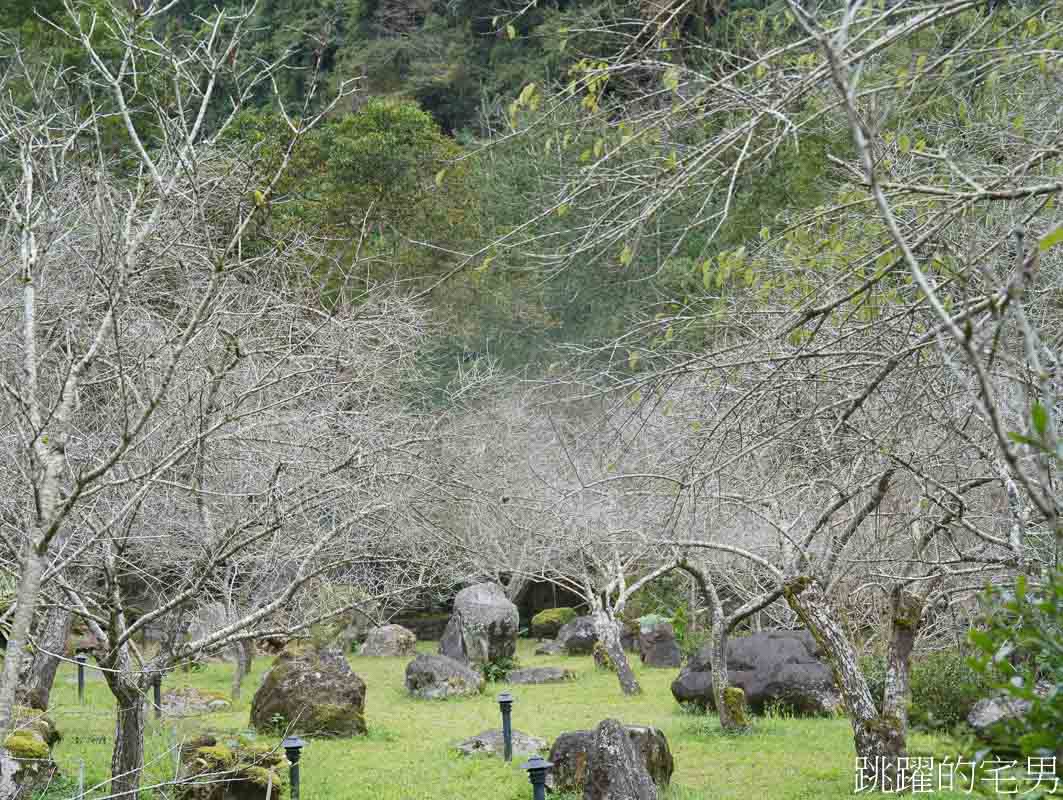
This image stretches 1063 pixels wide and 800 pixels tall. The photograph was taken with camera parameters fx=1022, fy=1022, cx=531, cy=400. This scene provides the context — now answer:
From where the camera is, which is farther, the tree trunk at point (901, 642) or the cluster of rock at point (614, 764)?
the cluster of rock at point (614, 764)

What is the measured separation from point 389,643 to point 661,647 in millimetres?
6234

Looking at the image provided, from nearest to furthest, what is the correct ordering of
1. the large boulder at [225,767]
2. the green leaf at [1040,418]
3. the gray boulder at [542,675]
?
the green leaf at [1040,418], the large boulder at [225,767], the gray boulder at [542,675]

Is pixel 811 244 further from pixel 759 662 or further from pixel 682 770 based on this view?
pixel 759 662

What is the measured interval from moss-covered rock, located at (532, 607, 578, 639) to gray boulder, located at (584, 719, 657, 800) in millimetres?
16404

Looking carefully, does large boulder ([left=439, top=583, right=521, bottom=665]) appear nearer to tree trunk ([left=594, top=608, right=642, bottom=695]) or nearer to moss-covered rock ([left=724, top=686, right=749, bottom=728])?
tree trunk ([left=594, top=608, right=642, bottom=695])

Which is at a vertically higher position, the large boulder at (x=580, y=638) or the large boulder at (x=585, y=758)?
the large boulder at (x=580, y=638)

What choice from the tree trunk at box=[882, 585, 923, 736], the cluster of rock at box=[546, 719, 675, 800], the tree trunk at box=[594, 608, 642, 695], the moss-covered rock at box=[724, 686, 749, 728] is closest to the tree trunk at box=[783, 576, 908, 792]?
the tree trunk at box=[882, 585, 923, 736]

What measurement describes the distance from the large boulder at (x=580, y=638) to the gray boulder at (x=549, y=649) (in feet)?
0.31

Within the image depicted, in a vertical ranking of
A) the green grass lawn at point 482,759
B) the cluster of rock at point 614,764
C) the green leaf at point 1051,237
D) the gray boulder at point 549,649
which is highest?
the green leaf at point 1051,237

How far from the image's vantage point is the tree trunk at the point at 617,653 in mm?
15547

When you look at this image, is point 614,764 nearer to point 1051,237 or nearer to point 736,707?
point 736,707

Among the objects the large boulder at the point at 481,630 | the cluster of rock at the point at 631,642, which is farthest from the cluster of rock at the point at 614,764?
the large boulder at the point at 481,630

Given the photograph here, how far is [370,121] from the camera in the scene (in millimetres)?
24031

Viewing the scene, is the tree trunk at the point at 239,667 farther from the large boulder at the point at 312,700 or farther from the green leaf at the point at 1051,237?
the green leaf at the point at 1051,237
